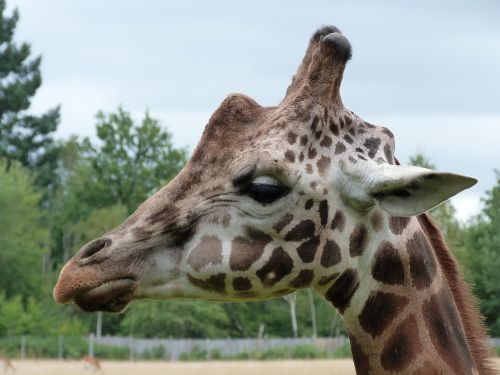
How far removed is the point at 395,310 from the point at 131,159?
81.2m

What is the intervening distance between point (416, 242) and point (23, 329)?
222 feet

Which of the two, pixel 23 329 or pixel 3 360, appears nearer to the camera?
pixel 3 360

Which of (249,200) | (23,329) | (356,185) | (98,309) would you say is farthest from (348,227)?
(23,329)

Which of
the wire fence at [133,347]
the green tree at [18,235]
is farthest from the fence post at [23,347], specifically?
the green tree at [18,235]

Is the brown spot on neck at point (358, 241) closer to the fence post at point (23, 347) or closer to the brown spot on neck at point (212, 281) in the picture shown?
the brown spot on neck at point (212, 281)

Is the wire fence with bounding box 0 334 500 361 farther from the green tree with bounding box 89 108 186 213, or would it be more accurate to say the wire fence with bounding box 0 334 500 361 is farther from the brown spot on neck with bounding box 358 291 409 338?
the brown spot on neck with bounding box 358 291 409 338

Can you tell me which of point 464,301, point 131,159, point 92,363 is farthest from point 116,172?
point 464,301

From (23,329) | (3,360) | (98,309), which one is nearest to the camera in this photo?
(98,309)

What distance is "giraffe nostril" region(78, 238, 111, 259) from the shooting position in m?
4.69

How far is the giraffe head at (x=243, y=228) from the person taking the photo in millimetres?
4695

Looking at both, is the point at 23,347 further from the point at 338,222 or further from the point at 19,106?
the point at 338,222

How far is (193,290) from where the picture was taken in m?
4.81

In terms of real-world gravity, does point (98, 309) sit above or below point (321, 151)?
below

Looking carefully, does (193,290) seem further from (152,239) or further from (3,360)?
(3,360)
